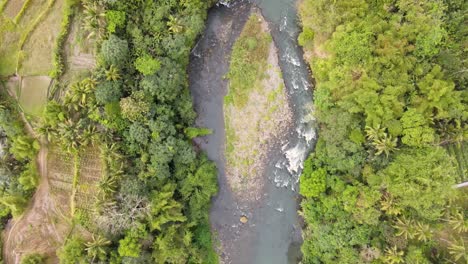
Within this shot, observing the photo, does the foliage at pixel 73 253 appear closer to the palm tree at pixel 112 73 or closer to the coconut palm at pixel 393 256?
the palm tree at pixel 112 73

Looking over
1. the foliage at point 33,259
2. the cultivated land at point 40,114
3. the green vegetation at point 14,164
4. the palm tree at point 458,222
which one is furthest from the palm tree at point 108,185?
the palm tree at point 458,222

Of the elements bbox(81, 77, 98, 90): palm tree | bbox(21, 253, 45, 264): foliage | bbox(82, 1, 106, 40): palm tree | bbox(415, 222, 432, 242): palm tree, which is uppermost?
bbox(82, 1, 106, 40): palm tree

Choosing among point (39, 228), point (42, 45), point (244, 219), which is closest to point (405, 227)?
point (244, 219)

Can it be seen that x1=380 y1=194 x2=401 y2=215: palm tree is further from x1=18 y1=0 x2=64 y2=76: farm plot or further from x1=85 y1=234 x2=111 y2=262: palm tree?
x1=18 y1=0 x2=64 y2=76: farm plot

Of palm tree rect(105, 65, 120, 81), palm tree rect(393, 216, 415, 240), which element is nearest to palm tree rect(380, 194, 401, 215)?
palm tree rect(393, 216, 415, 240)

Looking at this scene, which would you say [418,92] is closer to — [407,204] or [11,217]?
[407,204]

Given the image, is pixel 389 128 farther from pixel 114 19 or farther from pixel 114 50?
pixel 114 19

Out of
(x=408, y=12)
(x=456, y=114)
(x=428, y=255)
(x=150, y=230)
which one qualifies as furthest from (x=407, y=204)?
(x=150, y=230)
